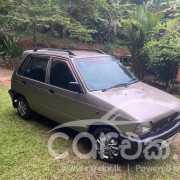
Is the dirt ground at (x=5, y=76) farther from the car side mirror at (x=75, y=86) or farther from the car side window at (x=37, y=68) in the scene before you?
the car side mirror at (x=75, y=86)

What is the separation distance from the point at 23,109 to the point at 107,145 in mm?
2635

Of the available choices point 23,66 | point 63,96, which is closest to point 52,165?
point 63,96

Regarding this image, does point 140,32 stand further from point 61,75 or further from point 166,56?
point 61,75

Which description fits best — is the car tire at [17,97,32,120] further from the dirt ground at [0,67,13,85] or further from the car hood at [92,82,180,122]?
the dirt ground at [0,67,13,85]

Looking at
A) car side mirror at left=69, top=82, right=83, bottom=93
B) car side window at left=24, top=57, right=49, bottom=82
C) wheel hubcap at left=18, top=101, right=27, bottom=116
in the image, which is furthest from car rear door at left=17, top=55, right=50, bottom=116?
car side mirror at left=69, top=82, right=83, bottom=93

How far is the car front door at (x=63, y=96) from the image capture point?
13.2 ft

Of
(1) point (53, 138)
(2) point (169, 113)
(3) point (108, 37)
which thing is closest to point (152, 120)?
(2) point (169, 113)

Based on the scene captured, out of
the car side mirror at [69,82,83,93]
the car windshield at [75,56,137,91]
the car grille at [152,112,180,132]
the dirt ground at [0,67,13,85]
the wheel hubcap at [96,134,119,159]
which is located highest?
the car windshield at [75,56,137,91]

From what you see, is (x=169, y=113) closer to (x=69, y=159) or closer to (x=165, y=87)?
(x=69, y=159)

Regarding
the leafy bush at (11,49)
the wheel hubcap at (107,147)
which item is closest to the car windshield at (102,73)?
the wheel hubcap at (107,147)

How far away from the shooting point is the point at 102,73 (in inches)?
170

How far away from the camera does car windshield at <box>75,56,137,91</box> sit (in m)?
4.07

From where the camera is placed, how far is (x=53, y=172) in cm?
345

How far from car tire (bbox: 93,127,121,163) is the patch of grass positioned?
123mm
